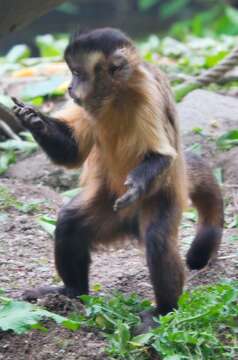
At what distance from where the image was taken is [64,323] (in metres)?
4.29

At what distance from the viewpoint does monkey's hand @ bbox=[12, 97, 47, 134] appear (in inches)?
182

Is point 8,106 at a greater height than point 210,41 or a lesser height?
greater

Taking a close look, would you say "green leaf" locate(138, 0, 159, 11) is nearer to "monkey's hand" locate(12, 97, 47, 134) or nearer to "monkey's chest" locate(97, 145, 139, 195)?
"monkey's chest" locate(97, 145, 139, 195)

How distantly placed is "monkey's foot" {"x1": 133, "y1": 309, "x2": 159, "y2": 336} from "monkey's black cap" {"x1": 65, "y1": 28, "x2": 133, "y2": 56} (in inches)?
52.8

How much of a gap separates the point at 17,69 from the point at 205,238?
4.89 m

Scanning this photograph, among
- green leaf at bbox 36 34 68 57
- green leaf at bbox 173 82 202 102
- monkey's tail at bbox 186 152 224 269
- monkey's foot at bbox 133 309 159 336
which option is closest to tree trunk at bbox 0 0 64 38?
monkey's tail at bbox 186 152 224 269

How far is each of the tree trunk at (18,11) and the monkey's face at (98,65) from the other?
0.29m

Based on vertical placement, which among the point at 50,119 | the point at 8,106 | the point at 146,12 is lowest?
the point at 146,12

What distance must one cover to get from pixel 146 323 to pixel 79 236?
694 millimetres

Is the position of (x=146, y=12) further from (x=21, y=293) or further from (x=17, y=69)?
(x=21, y=293)

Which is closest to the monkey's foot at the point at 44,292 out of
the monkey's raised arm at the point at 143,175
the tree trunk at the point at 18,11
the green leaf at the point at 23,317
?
the green leaf at the point at 23,317

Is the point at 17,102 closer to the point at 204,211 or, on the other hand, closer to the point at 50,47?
the point at 204,211

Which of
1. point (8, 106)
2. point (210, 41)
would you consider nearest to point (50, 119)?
point (8, 106)

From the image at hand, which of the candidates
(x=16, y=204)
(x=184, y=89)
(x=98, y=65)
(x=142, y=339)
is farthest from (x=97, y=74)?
(x=184, y=89)
